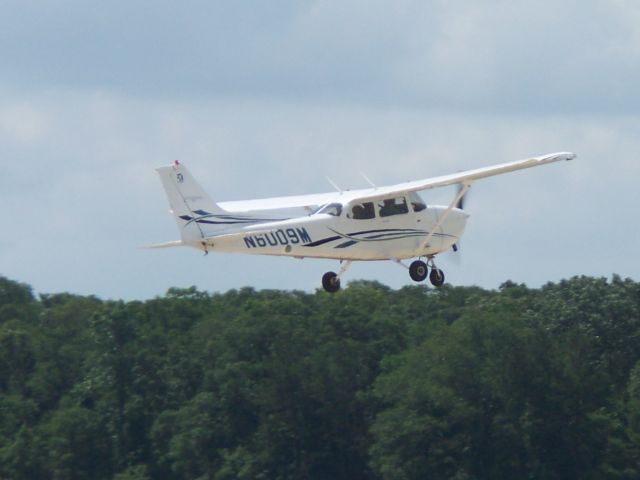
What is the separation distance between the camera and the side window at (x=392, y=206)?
36.8 m

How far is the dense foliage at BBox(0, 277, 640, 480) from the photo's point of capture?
185 feet

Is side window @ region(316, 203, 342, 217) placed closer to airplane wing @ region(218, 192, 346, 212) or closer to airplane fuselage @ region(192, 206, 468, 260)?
airplane fuselage @ region(192, 206, 468, 260)

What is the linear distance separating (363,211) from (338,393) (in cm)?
2567

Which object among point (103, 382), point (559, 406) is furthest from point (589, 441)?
point (103, 382)

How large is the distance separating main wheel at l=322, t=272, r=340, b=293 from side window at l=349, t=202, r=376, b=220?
1684 mm

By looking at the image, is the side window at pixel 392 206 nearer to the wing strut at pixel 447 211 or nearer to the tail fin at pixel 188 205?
the wing strut at pixel 447 211

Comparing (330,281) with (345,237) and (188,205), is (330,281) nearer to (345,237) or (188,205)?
(345,237)

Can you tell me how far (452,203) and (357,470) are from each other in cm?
2398

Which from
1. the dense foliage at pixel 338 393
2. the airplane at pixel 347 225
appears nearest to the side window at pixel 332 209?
the airplane at pixel 347 225

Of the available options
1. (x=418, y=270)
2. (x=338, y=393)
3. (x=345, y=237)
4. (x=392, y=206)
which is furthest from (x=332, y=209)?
(x=338, y=393)

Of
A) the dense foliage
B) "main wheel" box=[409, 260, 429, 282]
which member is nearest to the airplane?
"main wheel" box=[409, 260, 429, 282]

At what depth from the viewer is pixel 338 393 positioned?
202ft

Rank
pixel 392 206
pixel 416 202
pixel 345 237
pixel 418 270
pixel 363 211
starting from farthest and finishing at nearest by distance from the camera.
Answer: pixel 418 270 < pixel 416 202 < pixel 392 206 < pixel 363 211 < pixel 345 237

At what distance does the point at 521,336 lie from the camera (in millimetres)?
59406
